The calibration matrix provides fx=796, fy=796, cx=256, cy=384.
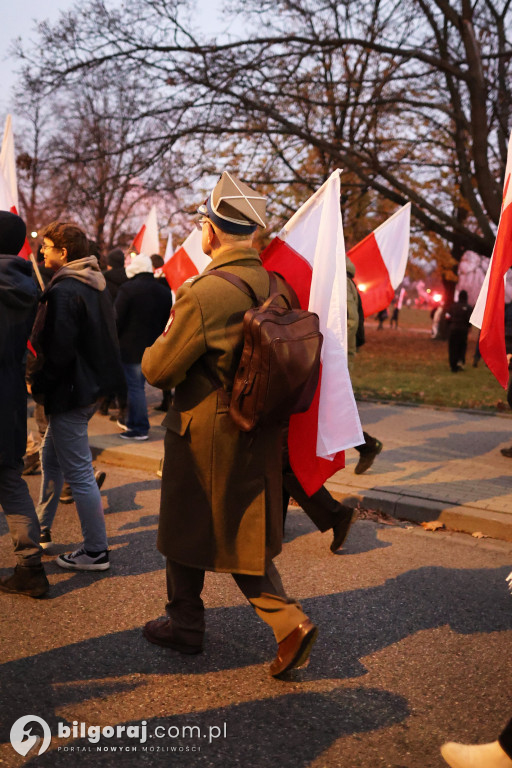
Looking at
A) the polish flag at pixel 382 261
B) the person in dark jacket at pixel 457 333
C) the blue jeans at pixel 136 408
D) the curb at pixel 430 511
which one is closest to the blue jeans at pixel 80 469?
the curb at pixel 430 511

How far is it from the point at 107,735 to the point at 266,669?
0.82 meters

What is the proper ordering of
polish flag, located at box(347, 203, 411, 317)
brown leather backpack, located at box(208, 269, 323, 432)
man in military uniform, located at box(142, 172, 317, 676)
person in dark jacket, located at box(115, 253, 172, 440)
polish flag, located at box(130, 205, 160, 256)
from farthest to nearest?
polish flag, located at box(130, 205, 160, 256) < person in dark jacket, located at box(115, 253, 172, 440) < polish flag, located at box(347, 203, 411, 317) < man in military uniform, located at box(142, 172, 317, 676) < brown leather backpack, located at box(208, 269, 323, 432)

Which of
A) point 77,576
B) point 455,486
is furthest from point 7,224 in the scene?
point 455,486

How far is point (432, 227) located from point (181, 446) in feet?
37.5

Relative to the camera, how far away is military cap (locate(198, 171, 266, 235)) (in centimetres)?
325

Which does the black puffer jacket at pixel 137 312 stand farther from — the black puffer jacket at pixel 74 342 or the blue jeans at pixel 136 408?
the black puffer jacket at pixel 74 342

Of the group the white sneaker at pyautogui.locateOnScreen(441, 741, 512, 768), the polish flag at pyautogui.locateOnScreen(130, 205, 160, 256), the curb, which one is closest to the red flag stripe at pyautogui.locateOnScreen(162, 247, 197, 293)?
the polish flag at pyautogui.locateOnScreen(130, 205, 160, 256)

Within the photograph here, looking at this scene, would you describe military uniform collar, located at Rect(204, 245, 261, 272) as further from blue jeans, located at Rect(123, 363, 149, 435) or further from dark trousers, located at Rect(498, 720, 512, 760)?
blue jeans, located at Rect(123, 363, 149, 435)

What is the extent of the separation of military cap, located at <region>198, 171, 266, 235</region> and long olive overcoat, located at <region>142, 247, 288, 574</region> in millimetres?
97

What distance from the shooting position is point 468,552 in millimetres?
5250

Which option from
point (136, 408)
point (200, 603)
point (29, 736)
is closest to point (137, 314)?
point (136, 408)

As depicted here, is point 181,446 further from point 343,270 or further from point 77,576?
point 77,576

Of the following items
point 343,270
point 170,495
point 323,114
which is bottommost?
point 170,495

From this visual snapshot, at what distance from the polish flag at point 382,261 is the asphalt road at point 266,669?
10.6 feet
